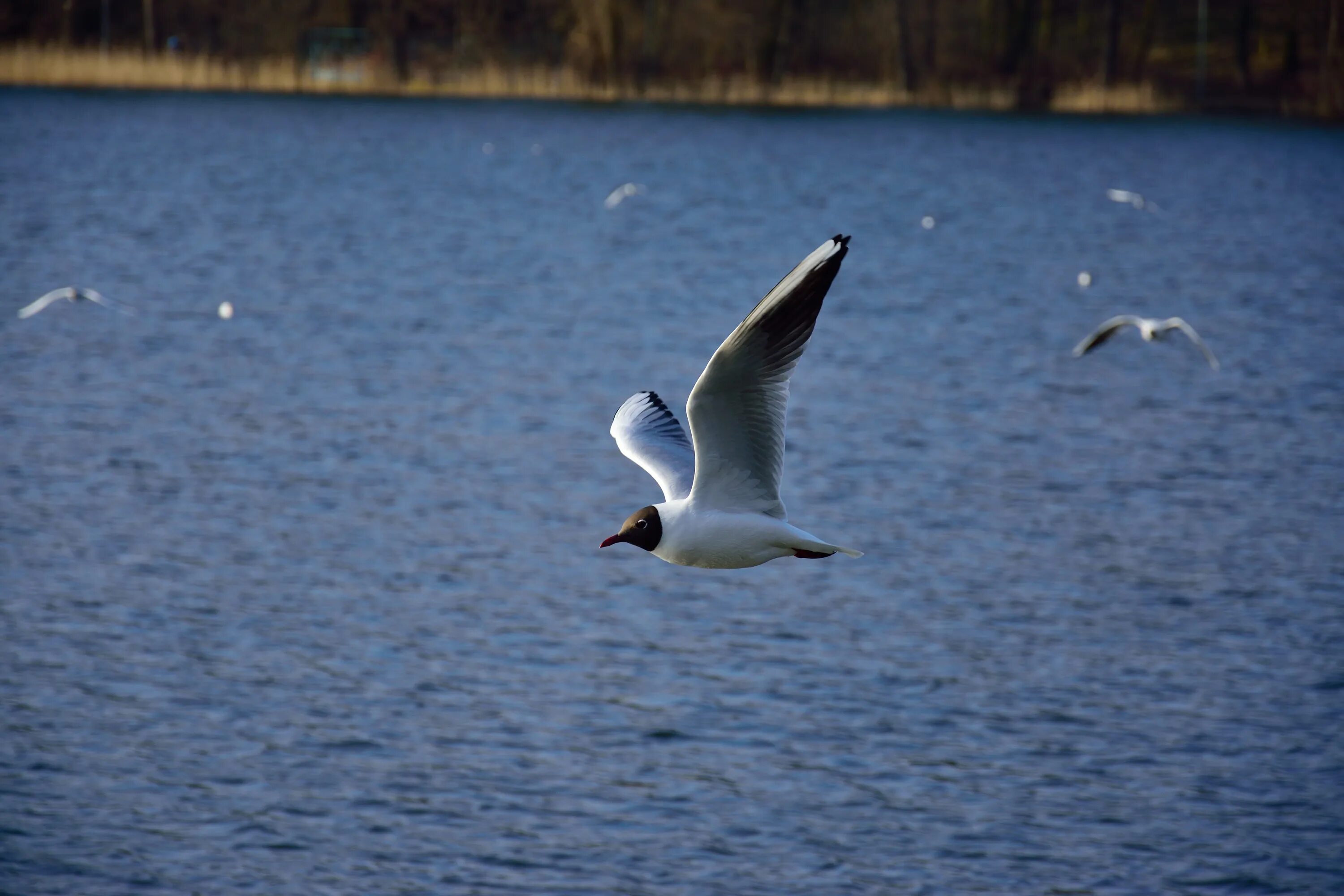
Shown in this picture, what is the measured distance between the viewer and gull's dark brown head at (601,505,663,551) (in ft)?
28.0

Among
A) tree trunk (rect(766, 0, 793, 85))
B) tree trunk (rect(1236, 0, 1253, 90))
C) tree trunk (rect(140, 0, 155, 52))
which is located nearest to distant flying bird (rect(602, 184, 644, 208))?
tree trunk (rect(766, 0, 793, 85))

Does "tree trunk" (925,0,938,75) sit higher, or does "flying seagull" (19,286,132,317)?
"tree trunk" (925,0,938,75)

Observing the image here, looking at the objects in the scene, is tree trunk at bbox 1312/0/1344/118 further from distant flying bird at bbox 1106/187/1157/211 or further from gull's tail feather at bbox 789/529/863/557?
gull's tail feather at bbox 789/529/863/557

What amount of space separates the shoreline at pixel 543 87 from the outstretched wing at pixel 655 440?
6116cm

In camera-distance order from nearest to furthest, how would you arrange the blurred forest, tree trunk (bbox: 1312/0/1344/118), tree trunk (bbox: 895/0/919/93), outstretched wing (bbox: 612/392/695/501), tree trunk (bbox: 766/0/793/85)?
outstretched wing (bbox: 612/392/695/501)
tree trunk (bbox: 766/0/793/85)
tree trunk (bbox: 1312/0/1344/118)
tree trunk (bbox: 895/0/919/93)
the blurred forest

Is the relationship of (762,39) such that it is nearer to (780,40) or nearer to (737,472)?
(780,40)

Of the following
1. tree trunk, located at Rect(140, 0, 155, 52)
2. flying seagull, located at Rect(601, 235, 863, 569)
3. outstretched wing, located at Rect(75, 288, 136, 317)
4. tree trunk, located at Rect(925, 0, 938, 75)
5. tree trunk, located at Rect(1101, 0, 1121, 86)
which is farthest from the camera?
tree trunk, located at Rect(140, 0, 155, 52)

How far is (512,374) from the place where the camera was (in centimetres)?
3109

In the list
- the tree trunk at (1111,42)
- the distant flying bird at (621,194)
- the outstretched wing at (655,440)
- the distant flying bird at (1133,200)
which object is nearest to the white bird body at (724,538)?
the outstretched wing at (655,440)

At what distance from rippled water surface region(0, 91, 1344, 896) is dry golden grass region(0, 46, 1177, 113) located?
1142 inches

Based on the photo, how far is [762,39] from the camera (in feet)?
231

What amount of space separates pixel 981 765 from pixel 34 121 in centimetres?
6539

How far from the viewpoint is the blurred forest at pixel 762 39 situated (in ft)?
233

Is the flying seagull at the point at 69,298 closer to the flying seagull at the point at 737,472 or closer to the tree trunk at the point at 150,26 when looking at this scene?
the flying seagull at the point at 737,472
